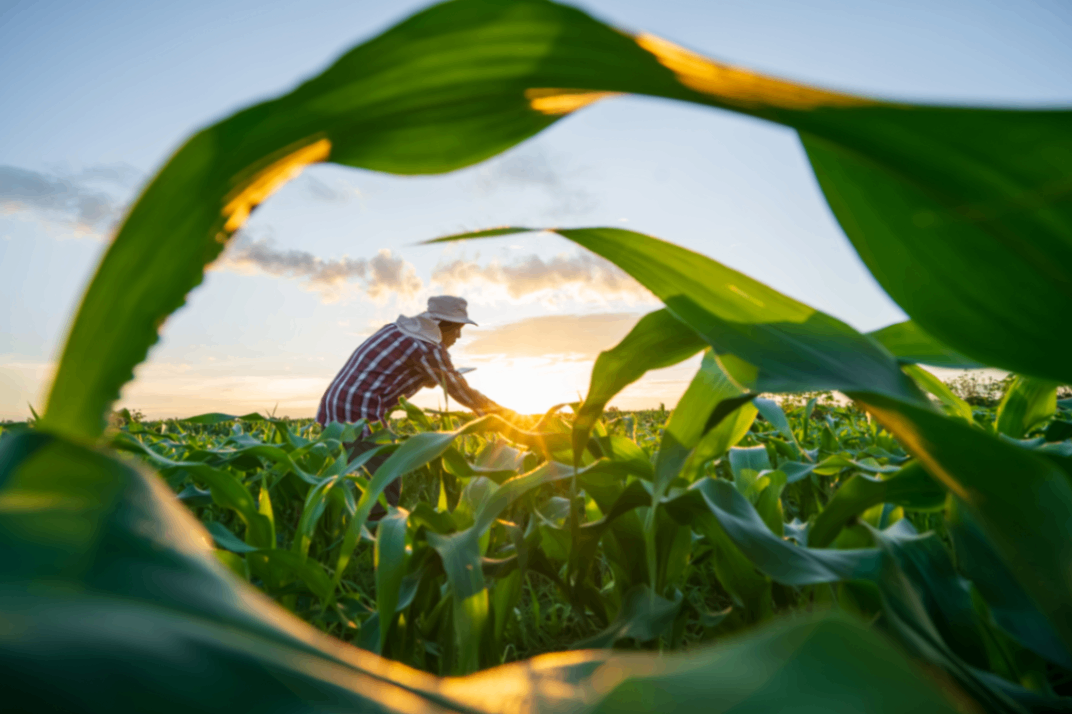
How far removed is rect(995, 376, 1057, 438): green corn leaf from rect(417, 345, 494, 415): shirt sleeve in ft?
10.3

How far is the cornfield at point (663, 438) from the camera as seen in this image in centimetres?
15

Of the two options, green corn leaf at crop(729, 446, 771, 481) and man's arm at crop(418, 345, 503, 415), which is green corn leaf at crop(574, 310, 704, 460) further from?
man's arm at crop(418, 345, 503, 415)

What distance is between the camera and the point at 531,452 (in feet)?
3.56

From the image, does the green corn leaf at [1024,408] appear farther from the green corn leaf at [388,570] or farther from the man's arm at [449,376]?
the man's arm at [449,376]

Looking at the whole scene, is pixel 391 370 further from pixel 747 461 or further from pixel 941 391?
pixel 941 391

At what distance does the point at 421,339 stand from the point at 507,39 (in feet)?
12.7

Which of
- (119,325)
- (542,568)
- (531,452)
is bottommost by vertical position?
(542,568)

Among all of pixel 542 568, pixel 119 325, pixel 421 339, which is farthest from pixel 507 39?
pixel 421 339

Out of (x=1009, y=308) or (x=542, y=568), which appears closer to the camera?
(x=1009, y=308)

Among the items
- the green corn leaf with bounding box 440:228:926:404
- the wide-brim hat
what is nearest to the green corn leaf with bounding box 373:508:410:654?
the green corn leaf with bounding box 440:228:926:404

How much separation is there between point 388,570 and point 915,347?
605 millimetres

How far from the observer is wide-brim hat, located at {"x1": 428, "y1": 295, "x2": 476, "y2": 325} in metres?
4.92

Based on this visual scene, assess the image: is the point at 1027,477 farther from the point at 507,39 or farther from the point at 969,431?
the point at 507,39

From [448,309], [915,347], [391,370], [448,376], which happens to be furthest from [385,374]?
[915,347]
